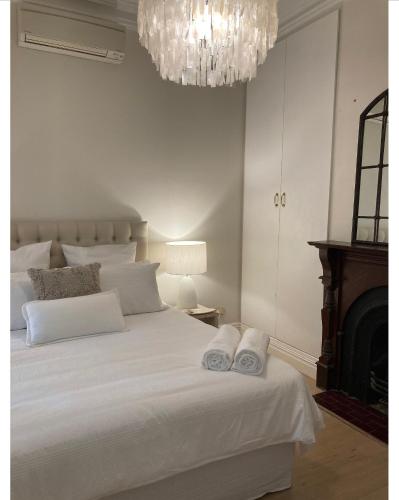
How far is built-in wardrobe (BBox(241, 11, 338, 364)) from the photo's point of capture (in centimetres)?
330

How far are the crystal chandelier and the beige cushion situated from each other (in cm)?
140

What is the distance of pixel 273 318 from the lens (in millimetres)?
3914

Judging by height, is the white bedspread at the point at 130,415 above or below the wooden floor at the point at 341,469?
above

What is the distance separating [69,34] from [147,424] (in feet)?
9.49

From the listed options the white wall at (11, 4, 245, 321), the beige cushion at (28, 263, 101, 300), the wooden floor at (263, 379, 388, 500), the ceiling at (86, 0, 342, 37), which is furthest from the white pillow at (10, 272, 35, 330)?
the ceiling at (86, 0, 342, 37)

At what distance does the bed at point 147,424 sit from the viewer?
4.94ft

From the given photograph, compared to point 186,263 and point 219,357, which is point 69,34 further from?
point 219,357

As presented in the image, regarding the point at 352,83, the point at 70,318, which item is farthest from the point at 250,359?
the point at 352,83

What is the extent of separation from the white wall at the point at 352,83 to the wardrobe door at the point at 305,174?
0.23 feet

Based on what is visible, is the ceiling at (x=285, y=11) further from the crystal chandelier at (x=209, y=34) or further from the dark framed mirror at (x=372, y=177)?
the crystal chandelier at (x=209, y=34)

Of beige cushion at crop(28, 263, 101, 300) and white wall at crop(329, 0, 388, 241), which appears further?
white wall at crop(329, 0, 388, 241)

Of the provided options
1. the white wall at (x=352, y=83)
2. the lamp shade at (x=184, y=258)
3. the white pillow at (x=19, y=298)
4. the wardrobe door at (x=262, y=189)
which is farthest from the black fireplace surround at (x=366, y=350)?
the white pillow at (x=19, y=298)

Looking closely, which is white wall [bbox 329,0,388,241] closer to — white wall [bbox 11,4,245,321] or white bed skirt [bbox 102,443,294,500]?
white wall [bbox 11,4,245,321]

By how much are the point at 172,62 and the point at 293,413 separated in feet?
5.66
